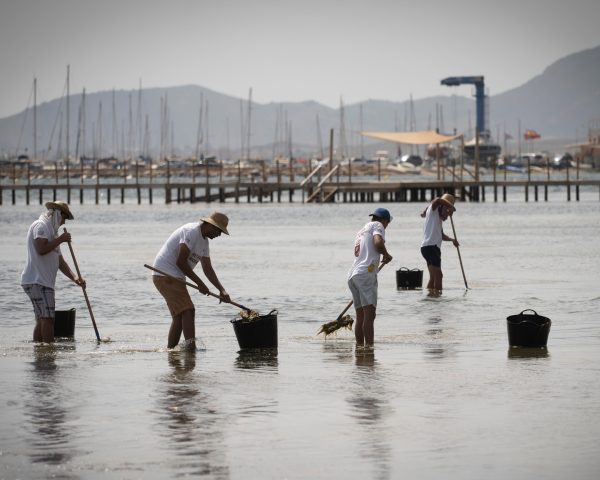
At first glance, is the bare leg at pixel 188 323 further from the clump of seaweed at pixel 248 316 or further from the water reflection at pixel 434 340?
the water reflection at pixel 434 340

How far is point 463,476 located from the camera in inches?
346

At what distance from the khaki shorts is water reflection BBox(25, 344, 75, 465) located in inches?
52.1

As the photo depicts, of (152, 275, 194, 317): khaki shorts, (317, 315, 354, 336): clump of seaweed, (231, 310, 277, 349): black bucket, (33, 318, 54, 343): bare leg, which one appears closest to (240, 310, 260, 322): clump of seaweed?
(231, 310, 277, 349): black bucket

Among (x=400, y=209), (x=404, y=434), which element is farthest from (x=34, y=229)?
(x=400, y=209)

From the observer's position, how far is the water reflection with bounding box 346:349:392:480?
30.6 ft

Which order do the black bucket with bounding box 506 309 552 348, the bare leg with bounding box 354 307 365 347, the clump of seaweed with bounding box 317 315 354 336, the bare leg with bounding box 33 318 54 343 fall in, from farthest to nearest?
the clump of seaweed with bounding box 317 315 354 336, the bare leg with bounding box 354 307 365 347, the black bucket with bounding box 506 309 552 348, the bare leg with bounding box 33 318 54 343

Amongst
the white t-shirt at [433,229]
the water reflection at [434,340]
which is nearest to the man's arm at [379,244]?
the water reflection at [434,340]

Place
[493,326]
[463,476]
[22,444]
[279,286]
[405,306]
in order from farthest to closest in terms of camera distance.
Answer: [279,286] < [405,306] < [493,326] < [22,444] < [463,476]

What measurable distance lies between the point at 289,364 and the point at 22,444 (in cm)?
461

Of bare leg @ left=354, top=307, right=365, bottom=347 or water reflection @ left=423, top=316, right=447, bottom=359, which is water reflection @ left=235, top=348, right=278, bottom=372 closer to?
bare leg @ left=354, top=307, right=365, bottom=347

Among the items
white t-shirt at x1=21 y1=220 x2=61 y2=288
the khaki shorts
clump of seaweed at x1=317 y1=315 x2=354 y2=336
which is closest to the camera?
the khaki shorts

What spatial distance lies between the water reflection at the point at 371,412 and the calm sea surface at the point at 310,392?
0.08 ft

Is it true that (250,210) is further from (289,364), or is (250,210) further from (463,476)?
(463,476)

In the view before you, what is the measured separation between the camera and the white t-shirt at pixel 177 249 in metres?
13.7
